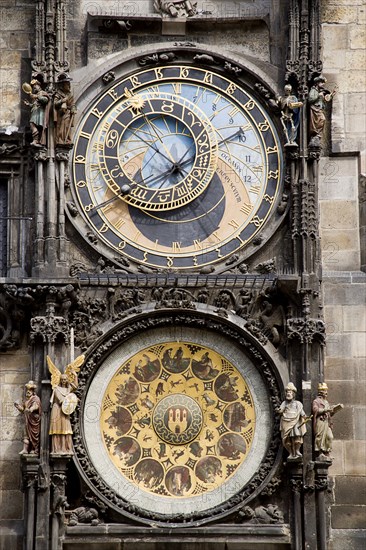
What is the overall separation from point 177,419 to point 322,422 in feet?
4.94

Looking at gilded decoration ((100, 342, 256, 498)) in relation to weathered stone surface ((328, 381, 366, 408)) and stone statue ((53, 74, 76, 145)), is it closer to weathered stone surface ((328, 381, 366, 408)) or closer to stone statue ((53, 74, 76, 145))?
weathered stone surface ((328, 381, 366, 408))

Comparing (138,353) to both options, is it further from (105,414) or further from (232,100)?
(232,100)

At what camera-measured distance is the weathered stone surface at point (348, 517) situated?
760 inches

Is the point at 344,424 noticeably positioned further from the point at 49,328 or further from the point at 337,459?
the point at 49,328

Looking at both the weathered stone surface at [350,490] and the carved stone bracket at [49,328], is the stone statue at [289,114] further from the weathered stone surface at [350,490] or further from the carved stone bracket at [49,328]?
the weathered stone surface at [350,490]

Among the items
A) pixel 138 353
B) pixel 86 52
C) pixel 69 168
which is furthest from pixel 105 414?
pixel 86 52

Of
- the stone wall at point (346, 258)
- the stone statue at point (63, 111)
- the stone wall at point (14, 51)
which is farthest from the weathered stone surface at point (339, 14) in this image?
the stone wall at point (14, 51)

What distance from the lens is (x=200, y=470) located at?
63.7 ft

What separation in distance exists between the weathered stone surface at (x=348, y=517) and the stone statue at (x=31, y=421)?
3107 millimetres

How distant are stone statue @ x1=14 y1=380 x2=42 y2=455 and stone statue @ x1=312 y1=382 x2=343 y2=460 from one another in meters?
2.80

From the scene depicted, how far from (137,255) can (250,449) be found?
238cm

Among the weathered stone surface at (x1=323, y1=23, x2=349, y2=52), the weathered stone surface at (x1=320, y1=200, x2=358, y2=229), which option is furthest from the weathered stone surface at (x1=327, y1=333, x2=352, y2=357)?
the weathered stone surface at (x1=323, y1=23, x2=349, y2=52)

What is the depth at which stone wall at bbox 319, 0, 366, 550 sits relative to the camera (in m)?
19.4

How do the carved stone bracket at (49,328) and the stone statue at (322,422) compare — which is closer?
the stone statue at (322,422)
